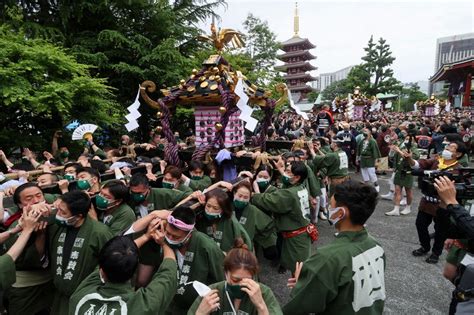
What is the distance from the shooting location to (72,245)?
8.62 ft

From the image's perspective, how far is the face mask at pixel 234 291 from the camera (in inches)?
76.0

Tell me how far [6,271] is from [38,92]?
6.07 meters

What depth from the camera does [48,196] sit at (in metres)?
3.56

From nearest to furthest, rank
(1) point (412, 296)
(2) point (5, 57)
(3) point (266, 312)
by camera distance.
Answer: (3) point (266, 312)
(1) point (412, 296)
(2) point (5, 57)

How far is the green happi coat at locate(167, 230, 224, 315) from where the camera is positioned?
258 centimetres

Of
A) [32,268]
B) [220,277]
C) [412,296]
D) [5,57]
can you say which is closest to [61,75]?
[5,57]

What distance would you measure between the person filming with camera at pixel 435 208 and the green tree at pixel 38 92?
7.54 meters

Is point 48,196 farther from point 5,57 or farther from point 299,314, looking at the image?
point 5,57

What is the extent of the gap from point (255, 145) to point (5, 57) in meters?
5.97

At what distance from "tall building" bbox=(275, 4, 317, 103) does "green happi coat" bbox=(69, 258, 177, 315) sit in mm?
50806

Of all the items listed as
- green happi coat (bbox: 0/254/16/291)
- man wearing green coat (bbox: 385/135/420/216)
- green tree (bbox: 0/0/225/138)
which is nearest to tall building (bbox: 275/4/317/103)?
green tree (bbox: 0/0/225/138)

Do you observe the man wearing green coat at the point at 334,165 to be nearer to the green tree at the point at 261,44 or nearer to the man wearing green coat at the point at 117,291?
the man wearing green coat at the point at 117,291

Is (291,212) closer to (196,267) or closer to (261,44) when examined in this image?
(196,267)

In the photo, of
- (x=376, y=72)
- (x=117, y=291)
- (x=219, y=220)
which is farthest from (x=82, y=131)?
(x=376, y=72)
